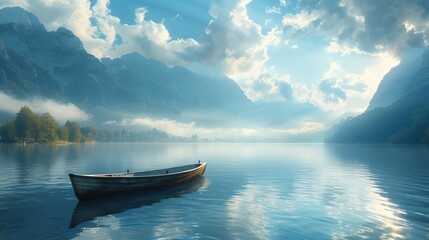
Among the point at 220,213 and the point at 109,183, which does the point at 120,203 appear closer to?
the point at 109,183

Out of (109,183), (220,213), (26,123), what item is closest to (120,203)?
(109,183)

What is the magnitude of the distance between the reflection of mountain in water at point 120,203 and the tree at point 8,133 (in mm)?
180839

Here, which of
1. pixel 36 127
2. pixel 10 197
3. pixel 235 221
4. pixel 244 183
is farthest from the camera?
pixel 36 127

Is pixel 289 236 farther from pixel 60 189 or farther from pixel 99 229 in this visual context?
pixel 60 189

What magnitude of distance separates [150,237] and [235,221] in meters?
6.66

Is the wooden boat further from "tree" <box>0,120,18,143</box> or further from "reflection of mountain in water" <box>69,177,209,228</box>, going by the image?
"tree" <box>0,120,18,143</box>

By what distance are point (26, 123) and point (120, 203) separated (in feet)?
592

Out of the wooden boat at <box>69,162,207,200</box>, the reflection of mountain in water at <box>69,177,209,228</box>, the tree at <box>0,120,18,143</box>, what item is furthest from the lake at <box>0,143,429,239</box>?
the tree at <box>0,120,18,143</box>

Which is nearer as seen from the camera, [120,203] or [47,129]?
[120,203]

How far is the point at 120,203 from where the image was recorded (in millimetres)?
26078

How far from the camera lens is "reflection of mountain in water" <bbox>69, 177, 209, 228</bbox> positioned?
22.0 metres

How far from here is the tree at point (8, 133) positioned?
170m

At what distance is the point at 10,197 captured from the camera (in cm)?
2816

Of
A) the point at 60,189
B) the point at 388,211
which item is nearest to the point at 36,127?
the point at 60,189
